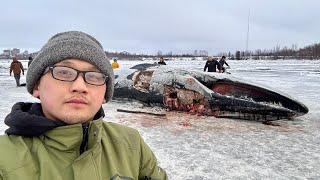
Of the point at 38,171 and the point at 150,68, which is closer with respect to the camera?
the point at 38,171

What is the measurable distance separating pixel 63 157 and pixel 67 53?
21.8 inches

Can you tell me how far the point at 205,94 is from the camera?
9.20 metres

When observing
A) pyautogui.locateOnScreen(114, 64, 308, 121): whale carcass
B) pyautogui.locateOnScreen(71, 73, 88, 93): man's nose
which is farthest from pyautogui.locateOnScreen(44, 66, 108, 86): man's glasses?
pyautogui.locateOnScreen(114, 64, 308, 121): whale carcass

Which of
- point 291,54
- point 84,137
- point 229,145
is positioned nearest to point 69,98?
point 84,137

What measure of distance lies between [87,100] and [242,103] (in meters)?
7.28

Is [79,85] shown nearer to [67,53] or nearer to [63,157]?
[67,53]

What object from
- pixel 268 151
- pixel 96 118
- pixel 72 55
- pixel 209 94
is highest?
pixel 72 55

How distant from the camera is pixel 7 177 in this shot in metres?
1.55

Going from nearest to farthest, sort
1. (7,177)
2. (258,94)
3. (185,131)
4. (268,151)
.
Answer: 1. (7,177)
2. (268,151)
3. (185,131)
4. (258,94)

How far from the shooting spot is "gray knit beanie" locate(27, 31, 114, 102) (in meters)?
1.92

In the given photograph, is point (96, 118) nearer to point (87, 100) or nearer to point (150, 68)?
point (87, 100)

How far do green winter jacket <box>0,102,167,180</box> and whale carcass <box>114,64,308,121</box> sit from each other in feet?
23.5

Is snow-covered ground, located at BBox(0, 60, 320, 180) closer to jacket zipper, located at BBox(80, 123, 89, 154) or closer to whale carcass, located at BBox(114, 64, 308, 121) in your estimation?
whale carcass, located at BBox(114, 64, 308, 121)

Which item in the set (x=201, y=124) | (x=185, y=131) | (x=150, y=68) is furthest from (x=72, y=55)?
(x=150, y=68)
